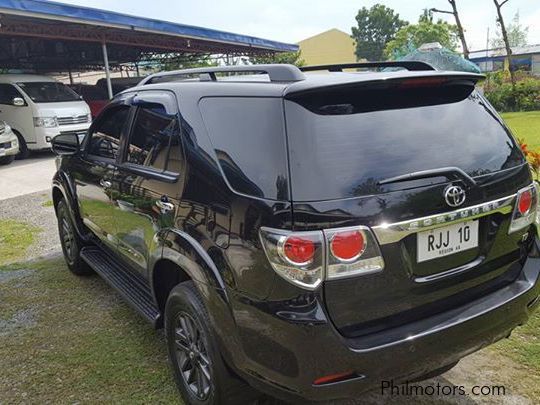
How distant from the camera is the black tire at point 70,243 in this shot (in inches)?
180

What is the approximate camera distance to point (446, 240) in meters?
2.14

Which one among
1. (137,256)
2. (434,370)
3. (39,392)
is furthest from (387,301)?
(39,392)

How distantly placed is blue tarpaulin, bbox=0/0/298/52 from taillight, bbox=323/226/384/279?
1165cm

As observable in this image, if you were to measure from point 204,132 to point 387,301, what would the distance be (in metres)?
1.15

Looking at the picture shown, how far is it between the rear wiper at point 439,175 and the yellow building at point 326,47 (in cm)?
6448

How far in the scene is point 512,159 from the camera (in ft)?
8.08

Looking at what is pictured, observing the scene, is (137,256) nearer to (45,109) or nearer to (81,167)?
(81,167)

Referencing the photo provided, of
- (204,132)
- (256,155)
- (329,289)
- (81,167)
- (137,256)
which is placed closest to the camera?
(329,289)

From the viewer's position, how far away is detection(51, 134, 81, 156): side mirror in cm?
421

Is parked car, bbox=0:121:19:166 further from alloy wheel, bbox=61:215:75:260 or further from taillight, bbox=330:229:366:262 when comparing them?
taillight, bbox=330:229:366:262

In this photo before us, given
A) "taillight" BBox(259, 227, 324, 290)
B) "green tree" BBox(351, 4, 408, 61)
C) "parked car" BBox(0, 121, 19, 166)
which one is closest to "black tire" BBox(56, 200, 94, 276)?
"taillight" BBox(259, 227, 324, 290)

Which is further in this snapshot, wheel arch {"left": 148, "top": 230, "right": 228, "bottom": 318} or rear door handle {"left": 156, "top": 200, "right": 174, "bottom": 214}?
rear door handle {"left": 156, "top": 200, "right": 174, "bottom": 214}

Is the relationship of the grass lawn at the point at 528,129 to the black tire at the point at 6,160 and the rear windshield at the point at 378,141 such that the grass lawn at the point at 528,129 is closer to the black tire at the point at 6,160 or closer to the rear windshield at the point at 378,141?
the rear windshield at the point at 378,141

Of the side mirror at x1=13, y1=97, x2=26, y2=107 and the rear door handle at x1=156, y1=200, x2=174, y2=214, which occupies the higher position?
the side mirror at x1=13, y1=97, x2=26, y2=107
